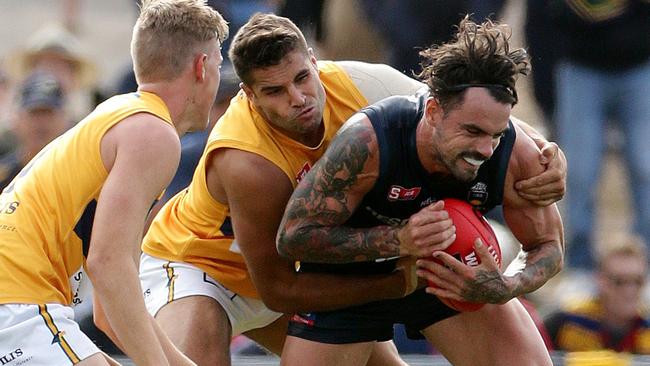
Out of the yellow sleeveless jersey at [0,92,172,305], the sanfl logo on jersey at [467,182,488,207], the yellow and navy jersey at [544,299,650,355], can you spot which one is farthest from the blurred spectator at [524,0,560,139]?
the yellow sleeveless jersey at [0,92,172,305]

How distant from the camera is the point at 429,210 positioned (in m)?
4.17

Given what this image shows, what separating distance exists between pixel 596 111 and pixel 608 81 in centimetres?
16

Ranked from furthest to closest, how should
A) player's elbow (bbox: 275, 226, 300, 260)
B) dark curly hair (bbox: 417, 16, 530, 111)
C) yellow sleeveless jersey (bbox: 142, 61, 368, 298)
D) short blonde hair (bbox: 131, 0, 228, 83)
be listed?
yellow sleeveless jersey (bbox: 142, 61, 368, 298) → player's elbow (bbox: 275, 226, 300, 260) → dark curly hair (bbox: 417, 16, 530, 111) → short blonde hair (bbox: 131, 0, 228, 83)

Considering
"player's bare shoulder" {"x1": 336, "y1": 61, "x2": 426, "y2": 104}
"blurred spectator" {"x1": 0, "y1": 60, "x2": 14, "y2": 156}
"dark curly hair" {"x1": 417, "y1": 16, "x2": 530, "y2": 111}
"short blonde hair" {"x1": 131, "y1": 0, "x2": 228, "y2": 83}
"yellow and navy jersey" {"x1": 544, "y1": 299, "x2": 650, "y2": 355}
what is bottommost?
"yellow and navy jersey" {"x1": 544, "y1": 299, "x2": 650, "y2": 355}

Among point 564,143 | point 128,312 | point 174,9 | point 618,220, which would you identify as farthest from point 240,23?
point 128,312

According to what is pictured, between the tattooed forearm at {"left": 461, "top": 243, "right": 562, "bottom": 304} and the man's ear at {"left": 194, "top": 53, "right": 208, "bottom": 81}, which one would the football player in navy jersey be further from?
the man's ear at {"left": 194, "top": 53, "right": 208, "bottom": 81}

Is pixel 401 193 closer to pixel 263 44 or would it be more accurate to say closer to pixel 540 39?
pixel 263 44

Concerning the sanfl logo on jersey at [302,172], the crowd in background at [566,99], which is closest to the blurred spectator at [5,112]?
the crowd in background at [566,99]

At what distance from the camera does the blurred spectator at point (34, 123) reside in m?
6.51

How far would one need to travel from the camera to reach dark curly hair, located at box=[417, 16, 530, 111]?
4156 millimetres

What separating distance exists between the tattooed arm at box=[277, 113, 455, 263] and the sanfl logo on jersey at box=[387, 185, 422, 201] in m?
0.09

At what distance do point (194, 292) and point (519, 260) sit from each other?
1.18 m

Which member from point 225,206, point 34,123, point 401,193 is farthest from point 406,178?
point 34,123

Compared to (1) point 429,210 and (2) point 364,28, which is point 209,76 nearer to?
(1) point 429,210
